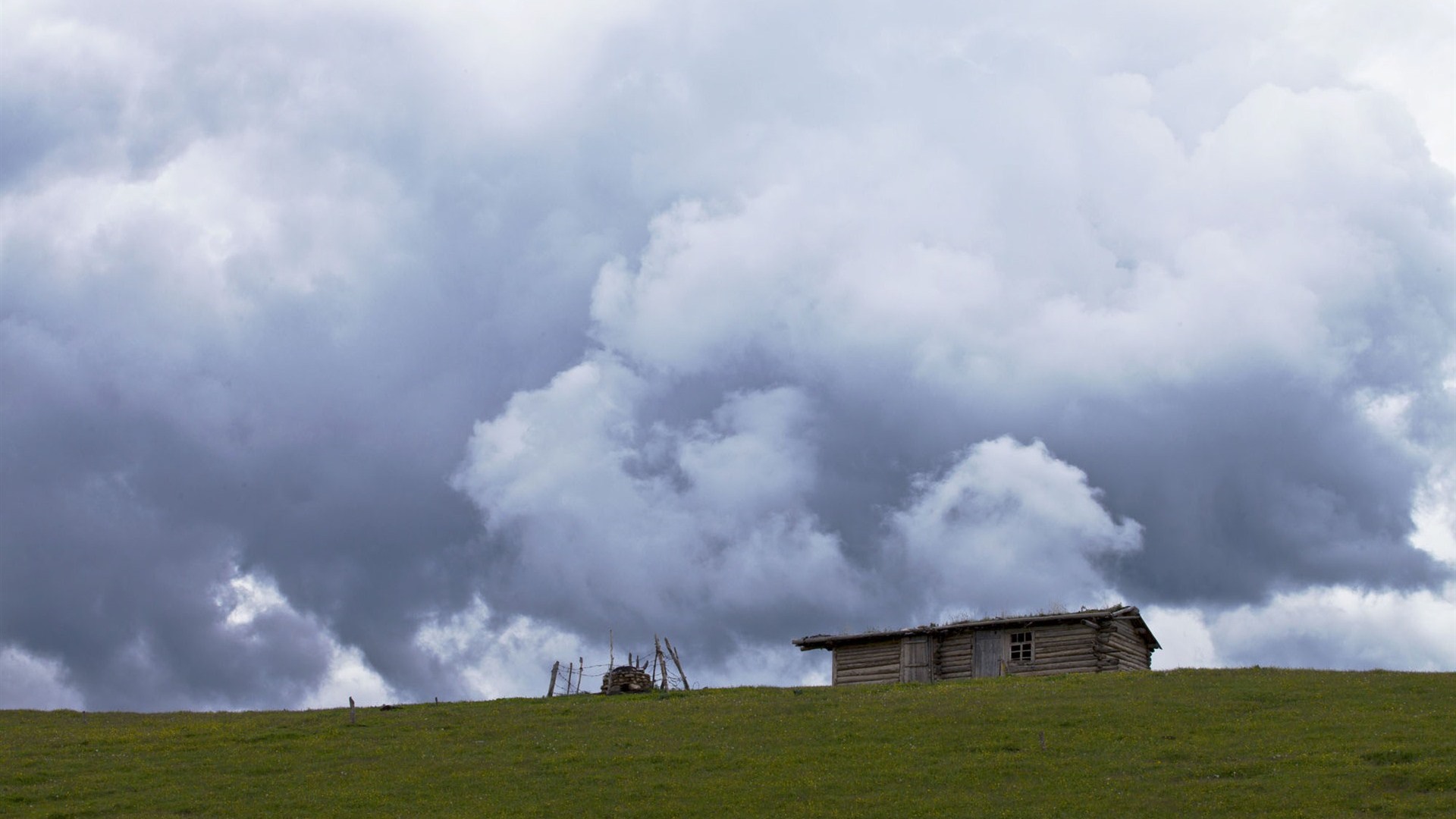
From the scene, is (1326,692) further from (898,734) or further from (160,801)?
(160,801)

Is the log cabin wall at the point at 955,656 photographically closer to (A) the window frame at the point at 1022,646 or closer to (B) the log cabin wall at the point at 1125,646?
(A) the window frame at the point at 1022,646

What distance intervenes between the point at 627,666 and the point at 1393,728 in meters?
42.3

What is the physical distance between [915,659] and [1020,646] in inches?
222

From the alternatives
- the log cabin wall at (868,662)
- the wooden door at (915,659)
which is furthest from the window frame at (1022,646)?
the log cabin wall at (868,662)

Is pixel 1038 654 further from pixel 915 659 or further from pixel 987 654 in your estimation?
pixel 915 659

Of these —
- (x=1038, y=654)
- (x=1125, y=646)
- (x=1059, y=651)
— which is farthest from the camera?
(x=1125, y=646)

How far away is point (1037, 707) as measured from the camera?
4981 centimetres

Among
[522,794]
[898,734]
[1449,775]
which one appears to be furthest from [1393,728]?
[522,794]

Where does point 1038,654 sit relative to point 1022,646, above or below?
below

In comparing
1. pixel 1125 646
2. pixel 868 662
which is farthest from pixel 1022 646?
pixel 868 662

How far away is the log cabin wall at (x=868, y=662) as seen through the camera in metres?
69.6

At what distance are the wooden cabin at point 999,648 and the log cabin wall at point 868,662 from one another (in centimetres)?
4

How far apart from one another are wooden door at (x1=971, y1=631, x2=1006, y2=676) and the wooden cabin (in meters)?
0.04

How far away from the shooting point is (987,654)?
2660 inches
